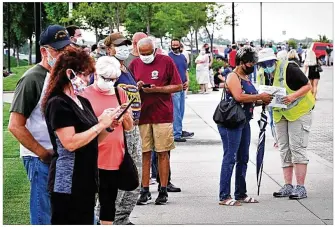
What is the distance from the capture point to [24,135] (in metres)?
5.56

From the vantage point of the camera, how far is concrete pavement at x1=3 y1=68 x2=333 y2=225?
26.5 ft

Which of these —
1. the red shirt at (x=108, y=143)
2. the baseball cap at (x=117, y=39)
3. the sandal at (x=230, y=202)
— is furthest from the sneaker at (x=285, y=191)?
the red shirt at (x=108, y=143)

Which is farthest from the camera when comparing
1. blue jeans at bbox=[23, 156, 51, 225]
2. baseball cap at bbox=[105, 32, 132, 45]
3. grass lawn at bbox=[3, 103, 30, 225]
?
grass lawn at bbox=[3, 103, 30, 225]

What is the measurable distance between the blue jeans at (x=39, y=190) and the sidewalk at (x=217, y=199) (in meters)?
2.24

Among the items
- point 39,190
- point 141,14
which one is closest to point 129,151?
point 39,190

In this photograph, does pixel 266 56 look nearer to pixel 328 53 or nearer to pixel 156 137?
pixel 156 137

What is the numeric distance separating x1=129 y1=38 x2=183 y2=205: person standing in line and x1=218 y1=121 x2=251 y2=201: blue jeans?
596mm

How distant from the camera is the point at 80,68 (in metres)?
5.42

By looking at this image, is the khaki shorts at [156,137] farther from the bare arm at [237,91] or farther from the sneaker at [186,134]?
the sneaker at [186,134]

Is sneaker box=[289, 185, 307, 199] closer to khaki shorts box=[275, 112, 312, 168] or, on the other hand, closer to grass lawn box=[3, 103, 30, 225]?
khaki shorts box=[275, 112, 312, 168]

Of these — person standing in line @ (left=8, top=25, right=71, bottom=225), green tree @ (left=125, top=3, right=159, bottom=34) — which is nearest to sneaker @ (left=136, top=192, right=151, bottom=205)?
person standing in line @ (left=8, top=25, right=71, bottom=225)

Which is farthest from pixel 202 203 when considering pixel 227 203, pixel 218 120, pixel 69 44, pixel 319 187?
pixel 69 44

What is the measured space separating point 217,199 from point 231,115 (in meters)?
1.07

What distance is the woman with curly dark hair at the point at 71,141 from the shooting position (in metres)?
5.32
